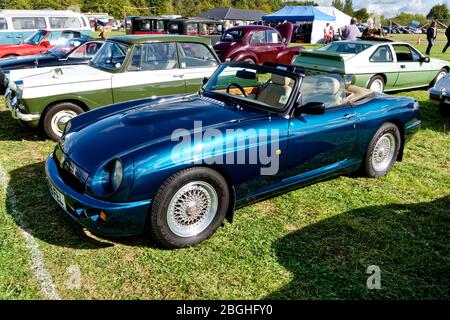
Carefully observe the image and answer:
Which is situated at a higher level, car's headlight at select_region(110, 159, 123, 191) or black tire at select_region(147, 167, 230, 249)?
car's headlight at select_region(110, 159, 123, 191)

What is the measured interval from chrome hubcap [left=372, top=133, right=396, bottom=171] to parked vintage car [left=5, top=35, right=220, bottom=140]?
3.25 metres

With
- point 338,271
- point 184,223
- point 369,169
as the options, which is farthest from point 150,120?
point 369,169

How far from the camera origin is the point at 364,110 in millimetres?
4133

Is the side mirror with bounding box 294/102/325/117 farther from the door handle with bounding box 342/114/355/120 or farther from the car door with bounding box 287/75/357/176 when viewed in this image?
the door handle with bounding box 342/114/355/120

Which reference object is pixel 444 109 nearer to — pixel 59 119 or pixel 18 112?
pixel 59 119

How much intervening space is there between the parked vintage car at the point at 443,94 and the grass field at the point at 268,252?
3162 millimetres

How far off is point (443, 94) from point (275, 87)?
4.60 m

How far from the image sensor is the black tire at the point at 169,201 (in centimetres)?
284

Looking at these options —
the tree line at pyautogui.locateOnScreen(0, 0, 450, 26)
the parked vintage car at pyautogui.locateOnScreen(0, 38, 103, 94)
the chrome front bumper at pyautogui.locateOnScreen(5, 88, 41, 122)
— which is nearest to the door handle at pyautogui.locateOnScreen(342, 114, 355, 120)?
the chrome front bumper at pyautogui.locateOnScreen(5, 88, 41, 122)

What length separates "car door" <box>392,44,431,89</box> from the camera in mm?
8969

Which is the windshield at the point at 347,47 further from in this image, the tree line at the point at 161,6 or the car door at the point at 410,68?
the tree line at the point at 161,6

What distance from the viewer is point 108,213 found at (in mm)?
2715

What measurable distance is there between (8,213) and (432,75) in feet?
33.3
